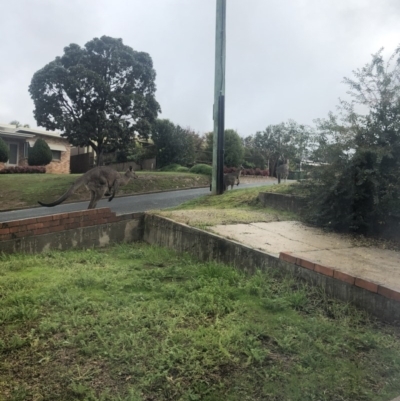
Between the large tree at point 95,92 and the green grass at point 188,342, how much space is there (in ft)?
52.2

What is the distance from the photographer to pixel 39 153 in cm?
2345

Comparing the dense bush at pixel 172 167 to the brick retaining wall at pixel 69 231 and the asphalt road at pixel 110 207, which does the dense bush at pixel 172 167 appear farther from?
the brick retaining wall at pixel 69 231

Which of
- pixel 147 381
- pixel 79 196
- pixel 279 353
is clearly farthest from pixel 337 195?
pixel 79 196

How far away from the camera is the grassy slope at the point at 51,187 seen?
13.9 meters

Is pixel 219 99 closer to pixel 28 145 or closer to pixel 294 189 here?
pixel 294 189

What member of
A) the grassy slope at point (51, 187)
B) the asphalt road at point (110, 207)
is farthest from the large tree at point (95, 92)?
the asphalt road at point (110, 207)

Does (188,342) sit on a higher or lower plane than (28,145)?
lower

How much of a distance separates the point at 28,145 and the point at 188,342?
25.0 m

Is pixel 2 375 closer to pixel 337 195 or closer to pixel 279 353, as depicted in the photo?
pixel 279 353

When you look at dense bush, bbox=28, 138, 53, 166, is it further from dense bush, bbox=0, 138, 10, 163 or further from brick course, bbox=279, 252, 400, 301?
brick course, bbox=279, 252, 400, 301

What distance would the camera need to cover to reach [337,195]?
557 cm

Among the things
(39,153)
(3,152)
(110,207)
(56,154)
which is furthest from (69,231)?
(56,154)

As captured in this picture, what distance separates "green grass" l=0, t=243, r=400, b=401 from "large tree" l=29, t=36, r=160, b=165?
1591 cm

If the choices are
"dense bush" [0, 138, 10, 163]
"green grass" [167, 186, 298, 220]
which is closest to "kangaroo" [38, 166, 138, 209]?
"green grass" [167, 186, 298, 220]
